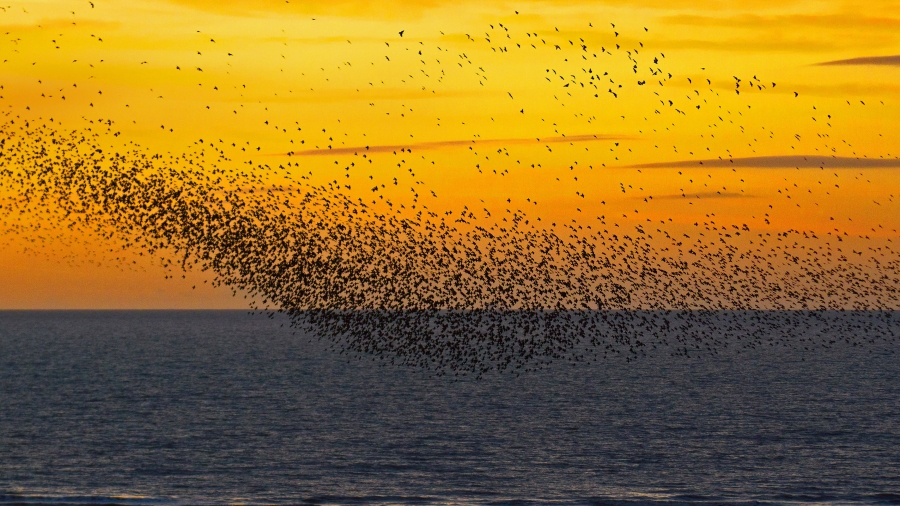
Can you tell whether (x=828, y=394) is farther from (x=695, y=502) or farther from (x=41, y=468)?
(x=41, y=468)

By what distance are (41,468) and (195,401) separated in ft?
129

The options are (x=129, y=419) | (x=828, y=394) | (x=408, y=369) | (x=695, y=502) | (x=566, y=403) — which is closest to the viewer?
(x=695, y=502)

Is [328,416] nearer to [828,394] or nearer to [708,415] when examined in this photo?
[708,415]

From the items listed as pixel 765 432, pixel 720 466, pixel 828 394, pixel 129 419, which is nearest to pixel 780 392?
pixel 828 394

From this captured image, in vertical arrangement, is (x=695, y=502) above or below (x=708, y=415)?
below

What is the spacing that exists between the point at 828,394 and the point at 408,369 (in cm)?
6094

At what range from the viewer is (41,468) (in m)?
65.6

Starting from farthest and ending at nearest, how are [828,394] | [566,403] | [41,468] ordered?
[828,394] < [566,403] < [41,468]

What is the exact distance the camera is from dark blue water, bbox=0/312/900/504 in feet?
192

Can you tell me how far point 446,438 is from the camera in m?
77.8

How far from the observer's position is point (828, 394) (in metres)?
111

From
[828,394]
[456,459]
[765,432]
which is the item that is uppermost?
[828,394]

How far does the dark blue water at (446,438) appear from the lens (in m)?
58.6

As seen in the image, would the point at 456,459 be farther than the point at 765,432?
No
